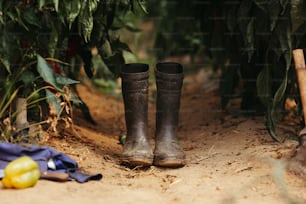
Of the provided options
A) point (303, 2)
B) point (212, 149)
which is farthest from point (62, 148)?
point (303, 2)

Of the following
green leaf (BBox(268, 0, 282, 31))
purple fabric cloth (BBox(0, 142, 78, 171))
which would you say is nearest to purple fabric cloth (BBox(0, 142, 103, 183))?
purple fabric cloth (BBox(0, 142, 78, 171))

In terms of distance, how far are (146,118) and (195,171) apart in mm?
339

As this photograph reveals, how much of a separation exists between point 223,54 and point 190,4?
1.87 ft

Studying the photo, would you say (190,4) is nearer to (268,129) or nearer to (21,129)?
(268,129)

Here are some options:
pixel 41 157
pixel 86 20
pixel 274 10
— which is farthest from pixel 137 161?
pixel 274 10

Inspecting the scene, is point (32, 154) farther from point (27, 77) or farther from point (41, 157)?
point (27, 77)

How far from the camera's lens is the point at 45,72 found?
2.86 metres

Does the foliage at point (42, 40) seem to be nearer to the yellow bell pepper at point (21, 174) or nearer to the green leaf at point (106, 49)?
the green leaf at point (106, 49)

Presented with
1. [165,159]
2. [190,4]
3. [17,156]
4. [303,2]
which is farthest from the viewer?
[190,4]

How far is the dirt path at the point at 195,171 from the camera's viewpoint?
7.55ft

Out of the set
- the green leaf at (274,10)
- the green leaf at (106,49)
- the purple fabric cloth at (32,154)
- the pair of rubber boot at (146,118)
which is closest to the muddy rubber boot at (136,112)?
the pair of rubber boot at (146,118)

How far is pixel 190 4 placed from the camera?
4230 millimetres

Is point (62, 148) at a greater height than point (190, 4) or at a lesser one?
lesser

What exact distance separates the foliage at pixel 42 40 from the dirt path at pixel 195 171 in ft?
0.82
